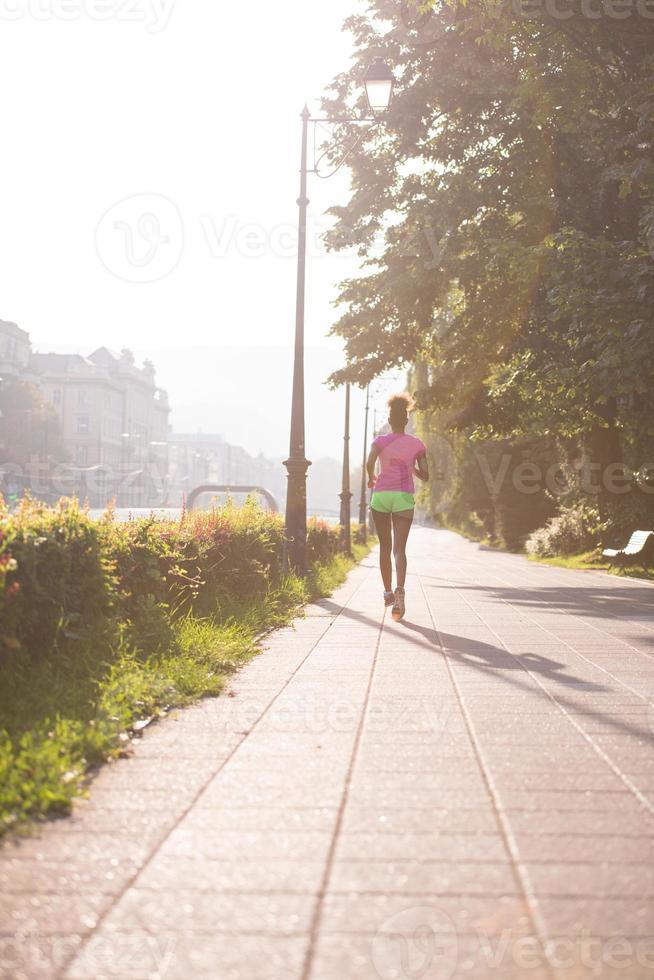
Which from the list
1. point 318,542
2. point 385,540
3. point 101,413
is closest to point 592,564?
point 318,542

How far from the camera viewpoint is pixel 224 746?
4.57 meters

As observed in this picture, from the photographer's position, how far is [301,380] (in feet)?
50.2

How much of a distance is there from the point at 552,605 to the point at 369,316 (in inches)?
545

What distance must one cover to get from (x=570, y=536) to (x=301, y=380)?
1776cm

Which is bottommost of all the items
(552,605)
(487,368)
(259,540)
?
(552,605)

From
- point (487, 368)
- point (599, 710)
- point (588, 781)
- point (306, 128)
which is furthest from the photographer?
point (487, 368)

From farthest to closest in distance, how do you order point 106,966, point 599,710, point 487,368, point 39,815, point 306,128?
point 487,368 → point 306,128 → point 599,710 → point 39,815 → point 106,966

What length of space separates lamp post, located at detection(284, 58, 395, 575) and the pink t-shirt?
14.4 ft

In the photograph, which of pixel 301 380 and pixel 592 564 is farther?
pixel 592 564

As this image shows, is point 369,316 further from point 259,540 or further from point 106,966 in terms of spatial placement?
point 106,966

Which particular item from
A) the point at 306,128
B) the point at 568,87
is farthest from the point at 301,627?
the point at 568,87

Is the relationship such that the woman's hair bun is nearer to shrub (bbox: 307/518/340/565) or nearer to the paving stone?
shrub (bbox: 307/518/340/565)

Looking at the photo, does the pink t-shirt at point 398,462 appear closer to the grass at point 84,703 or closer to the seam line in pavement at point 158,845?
the grass at point 84,703

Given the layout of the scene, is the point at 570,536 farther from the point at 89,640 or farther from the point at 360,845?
the point at 360,845
